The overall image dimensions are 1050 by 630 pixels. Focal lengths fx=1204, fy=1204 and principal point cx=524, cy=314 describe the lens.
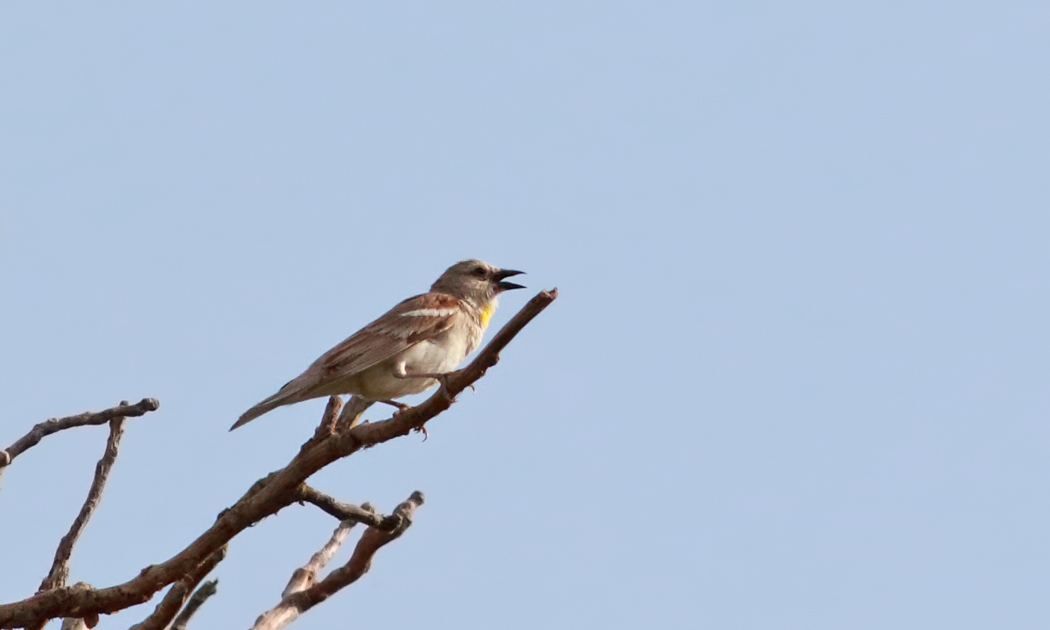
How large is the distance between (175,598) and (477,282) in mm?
5374

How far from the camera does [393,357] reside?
7926 millimetres

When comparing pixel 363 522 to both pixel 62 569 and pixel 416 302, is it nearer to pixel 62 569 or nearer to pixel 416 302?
pixel 62 569

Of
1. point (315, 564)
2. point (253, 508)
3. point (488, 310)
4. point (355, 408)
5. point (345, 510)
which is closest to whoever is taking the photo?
point (253, 508)

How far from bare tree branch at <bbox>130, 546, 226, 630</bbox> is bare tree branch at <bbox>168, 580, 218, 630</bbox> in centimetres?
3

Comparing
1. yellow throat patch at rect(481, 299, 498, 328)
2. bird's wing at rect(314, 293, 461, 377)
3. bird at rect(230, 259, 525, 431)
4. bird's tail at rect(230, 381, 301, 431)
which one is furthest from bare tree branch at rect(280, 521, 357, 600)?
yellow throat patch at rect(481, 299, 498, 328)

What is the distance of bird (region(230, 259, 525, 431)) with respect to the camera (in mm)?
7617

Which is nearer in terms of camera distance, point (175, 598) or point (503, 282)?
point (175, 598)

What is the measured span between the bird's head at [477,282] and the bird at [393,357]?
1.52 feet

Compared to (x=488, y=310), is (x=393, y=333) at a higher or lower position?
lower

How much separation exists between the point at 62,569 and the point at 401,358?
123 inches

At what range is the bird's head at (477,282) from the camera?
980 cm

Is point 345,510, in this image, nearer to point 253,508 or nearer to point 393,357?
point 253,508

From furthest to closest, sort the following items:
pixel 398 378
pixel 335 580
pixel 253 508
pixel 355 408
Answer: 1. pixel 398 378
2. pixel 355 408
3. pixel 335 580
4. pixel 253 508

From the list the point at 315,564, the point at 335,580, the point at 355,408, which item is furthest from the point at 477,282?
the point at 335,580
